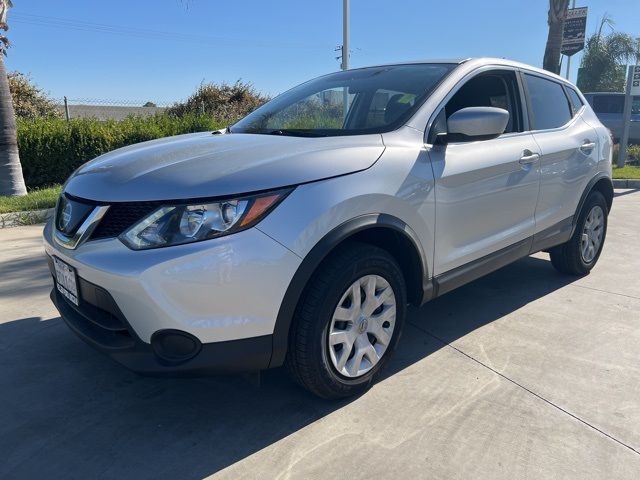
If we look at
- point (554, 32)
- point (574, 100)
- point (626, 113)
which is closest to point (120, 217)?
point (574, 100)

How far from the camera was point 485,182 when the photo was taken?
314 cm

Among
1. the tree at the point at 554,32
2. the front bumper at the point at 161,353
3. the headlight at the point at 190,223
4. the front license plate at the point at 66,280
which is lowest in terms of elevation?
the front bumper at the point at 161,353

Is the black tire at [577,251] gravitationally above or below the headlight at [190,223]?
below

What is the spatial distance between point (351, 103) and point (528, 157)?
1226 millimetres

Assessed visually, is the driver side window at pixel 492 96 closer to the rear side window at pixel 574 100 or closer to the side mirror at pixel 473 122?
the side mirror at pixel 473 122

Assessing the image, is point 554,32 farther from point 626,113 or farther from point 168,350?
point 168,350

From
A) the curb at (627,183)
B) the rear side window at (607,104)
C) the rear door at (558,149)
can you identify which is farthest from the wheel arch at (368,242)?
the rear side window at (607,104)

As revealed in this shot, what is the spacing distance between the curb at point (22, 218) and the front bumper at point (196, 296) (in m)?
5.28

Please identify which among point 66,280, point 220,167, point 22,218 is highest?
point 220,167

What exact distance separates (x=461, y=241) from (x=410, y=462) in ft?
4.39

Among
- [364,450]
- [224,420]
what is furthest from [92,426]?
[364,450]

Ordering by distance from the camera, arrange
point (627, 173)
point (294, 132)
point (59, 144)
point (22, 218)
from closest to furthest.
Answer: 1. point (294, 132)
2. point (22, 218)
3. point (59, 144)
4. point (627, 173)

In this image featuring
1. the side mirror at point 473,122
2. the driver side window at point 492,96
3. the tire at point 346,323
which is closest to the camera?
the tire at point 346,323

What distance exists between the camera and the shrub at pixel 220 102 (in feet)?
50.5
